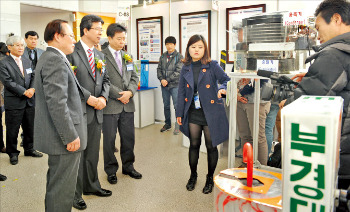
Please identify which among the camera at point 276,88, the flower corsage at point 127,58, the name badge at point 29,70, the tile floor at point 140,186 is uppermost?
the flower corsage at point 127,58

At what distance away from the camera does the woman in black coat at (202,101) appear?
2.79m

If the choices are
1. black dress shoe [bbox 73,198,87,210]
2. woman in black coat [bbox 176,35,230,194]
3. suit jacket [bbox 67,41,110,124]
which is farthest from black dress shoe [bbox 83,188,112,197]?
woman in black coat [bbox 176,35,230,194]

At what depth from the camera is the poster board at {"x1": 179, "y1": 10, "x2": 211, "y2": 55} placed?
5.02m

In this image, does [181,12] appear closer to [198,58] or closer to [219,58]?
[219,58]

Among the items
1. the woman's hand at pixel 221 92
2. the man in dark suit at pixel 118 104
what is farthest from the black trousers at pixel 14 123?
the woman's hand at pixel 221 92

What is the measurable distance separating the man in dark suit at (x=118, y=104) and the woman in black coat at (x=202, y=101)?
0.61 metres

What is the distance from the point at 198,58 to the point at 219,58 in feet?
6.94

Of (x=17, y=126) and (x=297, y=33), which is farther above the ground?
(x=297, y=33)

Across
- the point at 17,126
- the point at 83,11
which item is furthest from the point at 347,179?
the point at 83,11

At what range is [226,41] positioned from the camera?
4844mm

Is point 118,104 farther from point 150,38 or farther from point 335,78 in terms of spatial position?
point 150,38

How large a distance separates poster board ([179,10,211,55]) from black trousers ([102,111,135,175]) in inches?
94.9

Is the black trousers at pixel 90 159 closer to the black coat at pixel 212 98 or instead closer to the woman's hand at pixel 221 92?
the black coat at pixel 212 98

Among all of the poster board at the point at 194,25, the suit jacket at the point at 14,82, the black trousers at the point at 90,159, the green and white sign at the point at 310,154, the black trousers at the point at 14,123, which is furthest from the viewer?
the poster board at the point at 194,25
